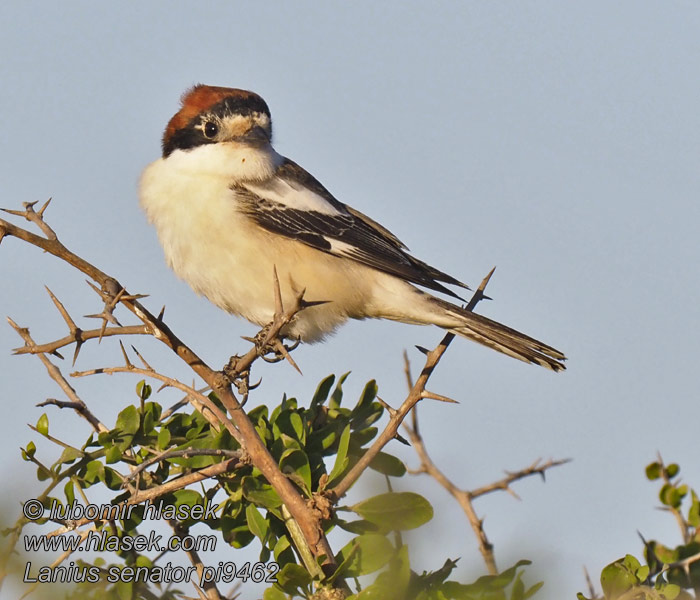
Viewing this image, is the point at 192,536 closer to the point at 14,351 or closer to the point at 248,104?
the point at 14,351

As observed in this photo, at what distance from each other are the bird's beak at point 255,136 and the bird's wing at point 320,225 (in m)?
0.24

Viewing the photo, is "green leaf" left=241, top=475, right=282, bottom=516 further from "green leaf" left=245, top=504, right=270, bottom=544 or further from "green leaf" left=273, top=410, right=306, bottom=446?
"green leaf" left=273, top=410, right=306, bottom=446

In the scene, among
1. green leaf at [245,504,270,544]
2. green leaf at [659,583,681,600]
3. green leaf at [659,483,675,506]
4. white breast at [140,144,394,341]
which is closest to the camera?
green leaf at [659,583,681,600]

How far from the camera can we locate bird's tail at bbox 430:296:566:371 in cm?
484

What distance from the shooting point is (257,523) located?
111 inches

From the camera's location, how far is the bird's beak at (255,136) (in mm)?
5469

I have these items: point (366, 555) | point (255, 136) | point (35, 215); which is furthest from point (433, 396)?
point (255, 136)

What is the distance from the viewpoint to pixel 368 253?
5.46 meters

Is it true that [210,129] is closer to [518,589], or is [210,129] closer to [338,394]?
[338,394]

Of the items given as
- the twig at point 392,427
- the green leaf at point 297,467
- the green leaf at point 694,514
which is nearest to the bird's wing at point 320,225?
the twig at point 392,427

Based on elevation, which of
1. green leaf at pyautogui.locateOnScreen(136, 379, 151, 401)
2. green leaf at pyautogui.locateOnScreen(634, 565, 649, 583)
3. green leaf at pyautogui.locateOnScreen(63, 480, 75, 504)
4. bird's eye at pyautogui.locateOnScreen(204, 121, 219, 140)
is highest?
bird's eye at pyautogui.locateOnScreen(204, 121, 219, 140)

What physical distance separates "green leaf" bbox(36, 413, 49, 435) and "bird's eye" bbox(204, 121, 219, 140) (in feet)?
9.50

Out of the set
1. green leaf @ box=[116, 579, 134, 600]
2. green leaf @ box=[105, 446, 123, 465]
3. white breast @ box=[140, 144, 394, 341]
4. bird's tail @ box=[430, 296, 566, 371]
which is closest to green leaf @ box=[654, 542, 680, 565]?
green leaf @ box=[116, 579, 134, 600]

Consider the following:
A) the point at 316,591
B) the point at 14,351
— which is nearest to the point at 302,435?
the point at 316,591
